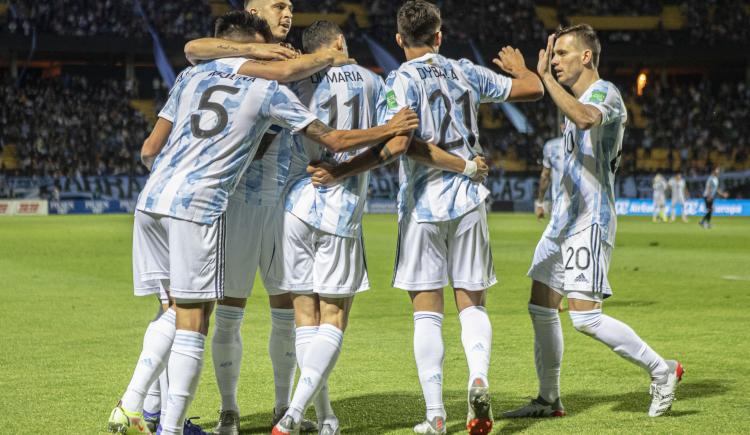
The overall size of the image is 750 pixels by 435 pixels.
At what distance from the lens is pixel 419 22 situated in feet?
19.3

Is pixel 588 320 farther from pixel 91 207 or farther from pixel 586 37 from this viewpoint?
pixel 91 207

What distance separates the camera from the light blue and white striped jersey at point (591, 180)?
6.37 m

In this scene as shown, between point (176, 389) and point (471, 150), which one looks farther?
point (471, 150)

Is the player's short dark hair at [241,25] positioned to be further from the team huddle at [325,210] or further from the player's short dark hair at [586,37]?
the player's short dark hair at [586,37]

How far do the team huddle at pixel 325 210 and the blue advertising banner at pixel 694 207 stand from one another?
39.4 m

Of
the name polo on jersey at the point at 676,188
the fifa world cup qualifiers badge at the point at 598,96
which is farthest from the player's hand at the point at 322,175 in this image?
the name polo on jersey at the point at 676,188

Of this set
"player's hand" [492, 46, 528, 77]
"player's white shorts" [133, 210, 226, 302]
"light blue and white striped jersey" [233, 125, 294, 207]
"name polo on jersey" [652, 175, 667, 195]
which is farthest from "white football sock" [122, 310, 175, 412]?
"name polo on jersey" [652, 175, 667, 195]

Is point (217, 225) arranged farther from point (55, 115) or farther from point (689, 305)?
point (55, 115)

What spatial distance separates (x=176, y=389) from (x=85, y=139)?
47728mm

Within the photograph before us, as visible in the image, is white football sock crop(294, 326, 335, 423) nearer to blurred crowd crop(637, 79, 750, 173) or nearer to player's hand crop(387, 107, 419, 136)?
player's hand crop(387, 107, 419, 136)

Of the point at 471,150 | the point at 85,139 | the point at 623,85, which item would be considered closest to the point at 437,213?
the point at 471,150

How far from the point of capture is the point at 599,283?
625 centimetres

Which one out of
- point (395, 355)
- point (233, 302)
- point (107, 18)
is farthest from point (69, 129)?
point (233, 302)

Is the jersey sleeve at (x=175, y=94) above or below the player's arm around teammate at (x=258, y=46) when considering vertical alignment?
below
